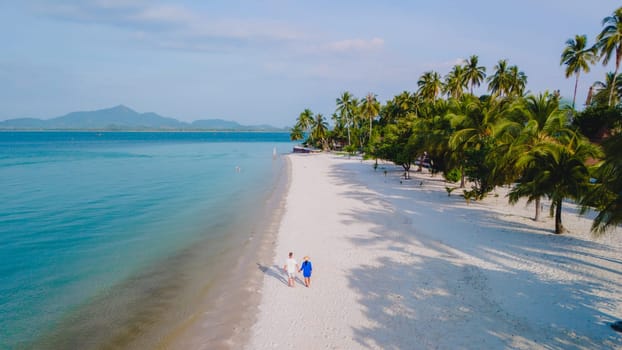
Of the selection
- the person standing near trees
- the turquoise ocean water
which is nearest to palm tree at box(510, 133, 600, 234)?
the person standing near trees

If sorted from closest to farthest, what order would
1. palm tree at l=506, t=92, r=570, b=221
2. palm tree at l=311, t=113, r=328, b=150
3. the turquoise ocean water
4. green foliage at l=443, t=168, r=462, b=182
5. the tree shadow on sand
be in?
the tree shadow on sand, the turquoise ocean water, palm tree at l=506, t=92, r=570, b=221, green foliage at l=443, t=168, r=462, b=182, palm tree at l=311, t=113, r=328, b=150

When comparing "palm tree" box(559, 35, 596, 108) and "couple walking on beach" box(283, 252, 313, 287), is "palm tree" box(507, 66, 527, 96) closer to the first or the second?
"palm tree" box(559, 35, 596, 108)

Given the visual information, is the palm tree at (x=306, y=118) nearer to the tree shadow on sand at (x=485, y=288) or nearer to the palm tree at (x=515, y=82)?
the palm tree at (x=515, y=82)

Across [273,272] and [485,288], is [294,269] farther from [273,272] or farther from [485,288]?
[485,288]

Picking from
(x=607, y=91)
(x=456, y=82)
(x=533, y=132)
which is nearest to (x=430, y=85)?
(x=456, y=82)

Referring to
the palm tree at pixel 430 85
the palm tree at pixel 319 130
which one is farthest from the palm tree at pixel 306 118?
the palm tree at pixel 430 85
